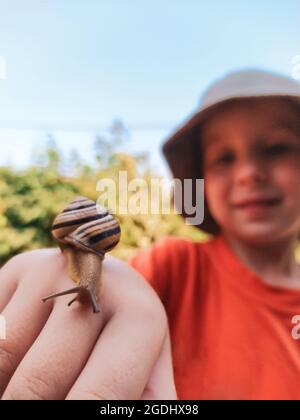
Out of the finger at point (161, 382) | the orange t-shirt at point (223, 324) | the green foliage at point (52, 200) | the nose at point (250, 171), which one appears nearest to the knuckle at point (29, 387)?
the finger at point (161, 382)

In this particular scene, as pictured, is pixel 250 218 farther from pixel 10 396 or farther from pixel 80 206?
pixel 10 396

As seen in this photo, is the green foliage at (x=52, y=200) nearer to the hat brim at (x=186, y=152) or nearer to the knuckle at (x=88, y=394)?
the hat brim at (x=186, y=152)

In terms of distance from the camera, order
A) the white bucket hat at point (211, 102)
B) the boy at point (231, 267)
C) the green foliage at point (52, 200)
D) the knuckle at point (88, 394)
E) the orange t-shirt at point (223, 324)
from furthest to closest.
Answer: the green foliage at point (52, 200) < the white bucket hat at point (211, 102) < the orange t-shirt at point (223, 324) < the boy at point (231, 267) < the knuckle at point (88, 394)

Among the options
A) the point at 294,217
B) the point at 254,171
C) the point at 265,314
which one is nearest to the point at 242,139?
the point at 254,171

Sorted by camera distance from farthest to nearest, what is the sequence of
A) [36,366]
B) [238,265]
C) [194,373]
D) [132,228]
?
[132,228] < [238,265] < [194,373] < [36,366]

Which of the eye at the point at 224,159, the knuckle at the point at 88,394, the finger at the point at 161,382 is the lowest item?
the finger at the point at 161,382

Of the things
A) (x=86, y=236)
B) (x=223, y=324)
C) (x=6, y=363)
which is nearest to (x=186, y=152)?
(x=223, y=324)

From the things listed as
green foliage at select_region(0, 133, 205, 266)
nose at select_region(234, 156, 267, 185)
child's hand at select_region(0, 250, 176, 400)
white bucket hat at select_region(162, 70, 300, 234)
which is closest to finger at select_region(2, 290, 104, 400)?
child's hand at select_region(0, 250, 176, 400)
